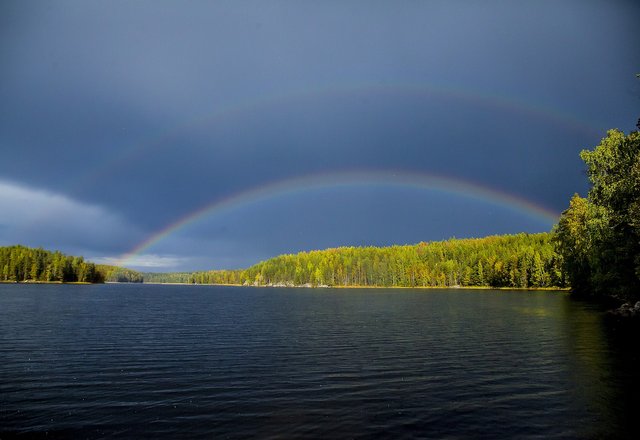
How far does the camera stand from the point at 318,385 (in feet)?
79.4

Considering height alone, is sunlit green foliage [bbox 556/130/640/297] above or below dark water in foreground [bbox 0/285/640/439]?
above

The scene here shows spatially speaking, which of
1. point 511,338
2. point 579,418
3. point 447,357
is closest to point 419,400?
point 579,418

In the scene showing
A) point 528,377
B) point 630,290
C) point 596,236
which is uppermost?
point 596,236

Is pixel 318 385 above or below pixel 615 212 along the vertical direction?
below

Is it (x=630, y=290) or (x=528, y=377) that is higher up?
(x=630, y=290)

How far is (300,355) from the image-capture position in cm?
3388

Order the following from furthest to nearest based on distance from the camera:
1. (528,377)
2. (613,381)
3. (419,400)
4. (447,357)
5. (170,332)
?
(170,332), (447,357), (528,377), (613,381), (419,400)

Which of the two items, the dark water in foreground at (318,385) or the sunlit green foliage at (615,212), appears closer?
the dark water in foreground at (318,385)

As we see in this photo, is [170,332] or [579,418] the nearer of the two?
[579,418]

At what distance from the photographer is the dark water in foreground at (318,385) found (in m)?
17.5

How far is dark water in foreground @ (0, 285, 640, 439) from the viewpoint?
57.4 feet

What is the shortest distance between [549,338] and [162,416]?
38784 millimetres

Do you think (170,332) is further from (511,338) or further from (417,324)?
(511,338)

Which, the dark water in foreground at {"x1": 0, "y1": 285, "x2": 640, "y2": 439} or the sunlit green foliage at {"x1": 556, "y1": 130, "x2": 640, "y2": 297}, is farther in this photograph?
the sunlit green foliage at {"x1": 556, "y1": 130, "x2": 640, "y2": 297}
